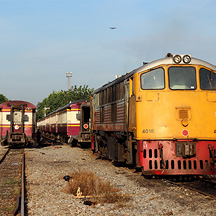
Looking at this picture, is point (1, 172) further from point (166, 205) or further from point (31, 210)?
point (166, 205)

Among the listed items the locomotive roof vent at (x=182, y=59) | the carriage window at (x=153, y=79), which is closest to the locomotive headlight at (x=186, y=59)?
the locomotive roof vent at (x=182, y=59)

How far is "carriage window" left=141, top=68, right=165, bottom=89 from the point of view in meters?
10.3

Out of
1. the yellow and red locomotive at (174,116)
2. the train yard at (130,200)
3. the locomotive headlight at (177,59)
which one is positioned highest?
the locomotive headlight at (177,59)

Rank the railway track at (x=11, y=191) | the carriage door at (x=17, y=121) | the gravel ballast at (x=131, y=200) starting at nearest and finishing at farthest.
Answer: the gravel ballast at (x=131, y=200) < the railway track at (x=11, y=191) < the carriage door at (x=17, y=121)

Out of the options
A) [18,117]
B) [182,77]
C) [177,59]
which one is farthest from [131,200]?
[18,117]

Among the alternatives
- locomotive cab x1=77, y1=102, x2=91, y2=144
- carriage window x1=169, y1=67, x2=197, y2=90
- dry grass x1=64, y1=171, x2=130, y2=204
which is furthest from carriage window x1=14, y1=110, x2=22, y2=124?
carriage window x1=169, y1=67, x2=197, y2=90

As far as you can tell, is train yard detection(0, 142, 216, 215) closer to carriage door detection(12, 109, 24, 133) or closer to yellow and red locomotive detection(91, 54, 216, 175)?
yellow and red locomotive detection(91, 54, 216, 175)

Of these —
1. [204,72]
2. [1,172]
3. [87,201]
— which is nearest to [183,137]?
[204,72]

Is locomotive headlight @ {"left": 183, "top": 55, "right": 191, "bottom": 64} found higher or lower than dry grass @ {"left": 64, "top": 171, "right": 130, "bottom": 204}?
higher

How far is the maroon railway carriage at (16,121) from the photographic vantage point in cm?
2503

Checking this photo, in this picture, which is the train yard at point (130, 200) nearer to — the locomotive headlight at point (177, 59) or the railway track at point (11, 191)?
the railway track at point (11, 191)

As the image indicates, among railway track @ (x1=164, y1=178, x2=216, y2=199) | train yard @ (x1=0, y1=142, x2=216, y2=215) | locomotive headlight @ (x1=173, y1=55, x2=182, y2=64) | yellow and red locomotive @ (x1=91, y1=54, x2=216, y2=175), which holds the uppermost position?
locomotive headlight @ (x1=173, y1=55, x2=182, y2=64)

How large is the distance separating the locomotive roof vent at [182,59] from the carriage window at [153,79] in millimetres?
492

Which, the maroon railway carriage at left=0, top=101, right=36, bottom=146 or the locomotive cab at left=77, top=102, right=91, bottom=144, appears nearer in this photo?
the locomotive cab at left=77, top=102, right=91, bottom=144
